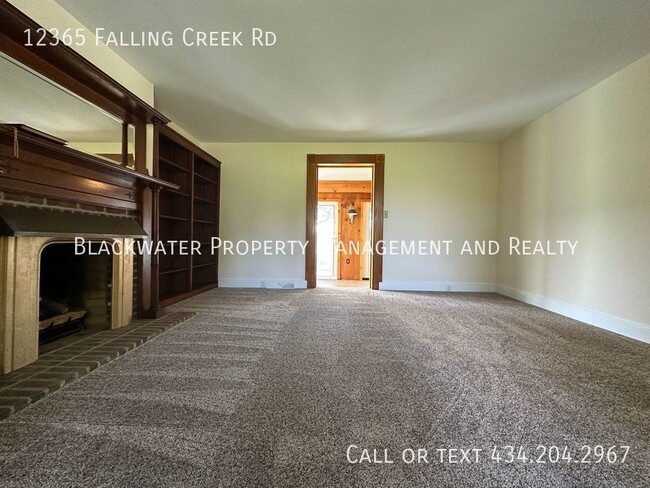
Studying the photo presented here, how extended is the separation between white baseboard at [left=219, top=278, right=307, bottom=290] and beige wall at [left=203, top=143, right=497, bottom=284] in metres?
0.05

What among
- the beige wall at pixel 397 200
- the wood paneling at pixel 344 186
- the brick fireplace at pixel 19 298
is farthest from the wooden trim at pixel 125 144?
the wood paneling at pixel 344 186

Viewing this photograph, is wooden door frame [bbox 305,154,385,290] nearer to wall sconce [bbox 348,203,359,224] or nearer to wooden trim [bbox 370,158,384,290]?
wooden trim [bbox 370,158,384,290]

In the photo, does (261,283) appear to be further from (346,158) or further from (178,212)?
(346,158)

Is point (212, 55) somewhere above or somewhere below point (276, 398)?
above

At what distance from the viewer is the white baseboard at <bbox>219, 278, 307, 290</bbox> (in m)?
4.32

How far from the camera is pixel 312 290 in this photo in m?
4.18

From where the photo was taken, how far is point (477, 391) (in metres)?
1.33

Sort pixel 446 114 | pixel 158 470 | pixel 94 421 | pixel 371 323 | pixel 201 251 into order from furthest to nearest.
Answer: pixel 201 251 < pixel 446 114 < pixel 371 323 < pixel 94 421 < pixel 158 470

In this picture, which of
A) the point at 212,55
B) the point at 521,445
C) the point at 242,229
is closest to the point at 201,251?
the point at 242,229

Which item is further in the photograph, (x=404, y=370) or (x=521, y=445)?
(x=404, y=370)

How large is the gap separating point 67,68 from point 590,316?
15.2ft

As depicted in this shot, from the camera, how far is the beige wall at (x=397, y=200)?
420cm

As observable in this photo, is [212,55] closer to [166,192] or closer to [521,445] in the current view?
[166,192]

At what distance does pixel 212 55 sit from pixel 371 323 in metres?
2.69
